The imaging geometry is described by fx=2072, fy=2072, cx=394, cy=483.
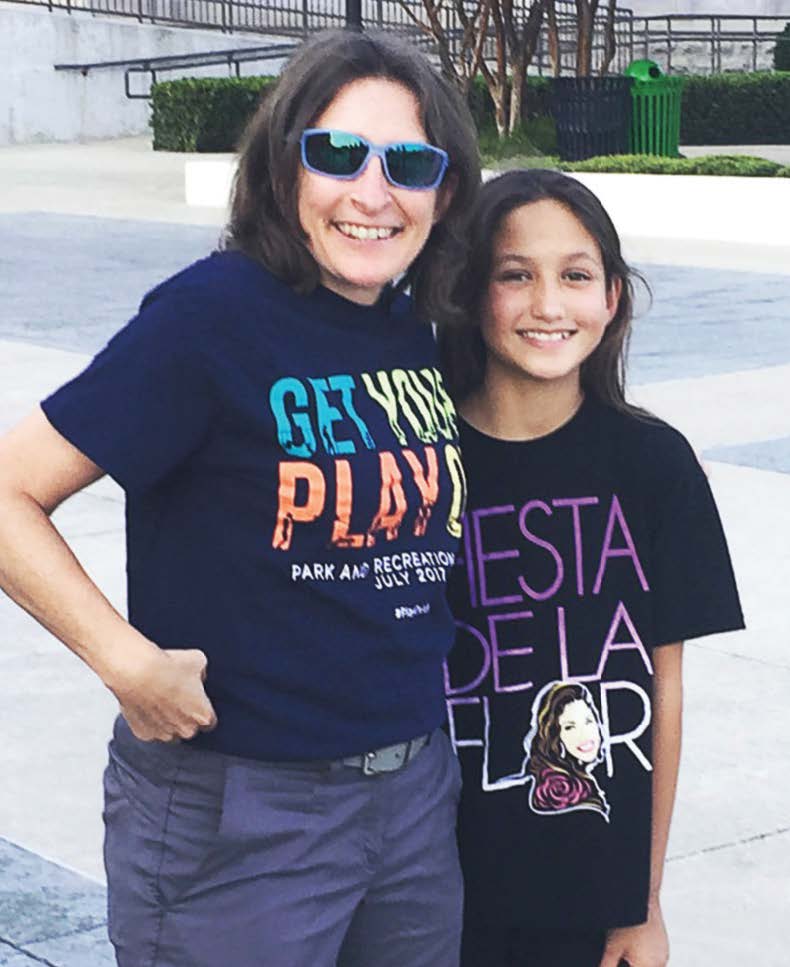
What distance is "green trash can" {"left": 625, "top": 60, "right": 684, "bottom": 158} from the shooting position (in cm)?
2103

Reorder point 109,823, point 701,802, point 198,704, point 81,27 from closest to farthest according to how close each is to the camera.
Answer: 1. point 198,704
2. point 109,823
3. point 701,802
4. point 81,27

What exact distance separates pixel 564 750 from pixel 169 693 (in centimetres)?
56

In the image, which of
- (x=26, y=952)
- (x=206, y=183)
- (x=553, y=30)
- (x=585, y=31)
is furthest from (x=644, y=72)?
(x=26, y=952)

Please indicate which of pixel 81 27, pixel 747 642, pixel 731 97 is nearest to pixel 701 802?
pixel 747 642

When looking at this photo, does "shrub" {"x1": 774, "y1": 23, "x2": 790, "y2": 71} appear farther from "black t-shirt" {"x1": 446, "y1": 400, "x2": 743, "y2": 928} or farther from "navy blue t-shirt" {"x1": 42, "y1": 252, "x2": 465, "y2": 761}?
"navy blue t-shirt" {"x1": 42, "y1": 252, "x2": 465, "y2": 761}

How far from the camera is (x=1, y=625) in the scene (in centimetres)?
602

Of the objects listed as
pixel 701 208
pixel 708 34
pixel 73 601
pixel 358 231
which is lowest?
pixel 701 208

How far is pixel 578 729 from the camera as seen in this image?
96.5 inches

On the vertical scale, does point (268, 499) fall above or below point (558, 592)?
above

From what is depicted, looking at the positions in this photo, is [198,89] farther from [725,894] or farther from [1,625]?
[725,894]

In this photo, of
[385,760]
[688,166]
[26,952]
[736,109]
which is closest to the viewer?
[385,760]

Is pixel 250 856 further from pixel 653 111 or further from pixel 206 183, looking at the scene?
pixel 653 111

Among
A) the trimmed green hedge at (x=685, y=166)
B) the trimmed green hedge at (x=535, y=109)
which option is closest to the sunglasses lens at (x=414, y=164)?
the trimmed green hedge at (x=685, y=166)

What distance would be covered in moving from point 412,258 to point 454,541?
32cm
